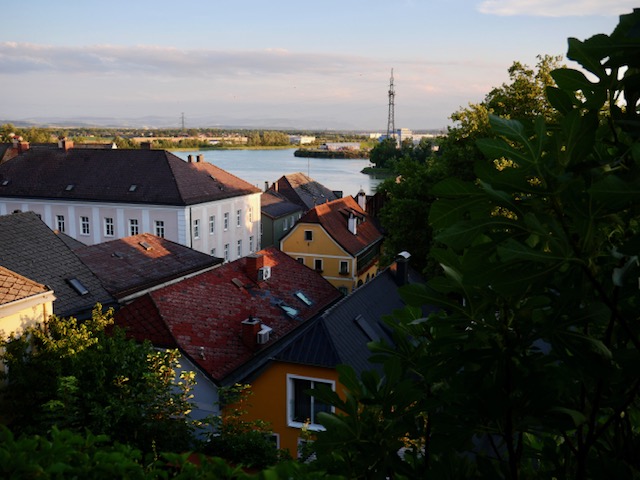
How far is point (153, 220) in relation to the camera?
119 feet

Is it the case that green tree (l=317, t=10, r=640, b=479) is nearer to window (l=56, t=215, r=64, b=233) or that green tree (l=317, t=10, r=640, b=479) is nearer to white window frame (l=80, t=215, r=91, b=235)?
white window frame (l=80, t=215, r=91, b=235)

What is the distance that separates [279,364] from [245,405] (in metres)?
1.18

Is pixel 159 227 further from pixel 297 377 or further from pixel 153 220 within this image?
pixel 297 377

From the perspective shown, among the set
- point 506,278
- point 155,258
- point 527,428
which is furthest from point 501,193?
point 155,258

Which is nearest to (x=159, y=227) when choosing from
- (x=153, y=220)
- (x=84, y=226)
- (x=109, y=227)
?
(x=153, y=220)

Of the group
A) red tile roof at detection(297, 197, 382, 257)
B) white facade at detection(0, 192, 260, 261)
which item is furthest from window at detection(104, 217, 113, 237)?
red tile roof at detection(297, 197, 382, 257)

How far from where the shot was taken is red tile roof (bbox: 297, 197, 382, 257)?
3472 centimetres

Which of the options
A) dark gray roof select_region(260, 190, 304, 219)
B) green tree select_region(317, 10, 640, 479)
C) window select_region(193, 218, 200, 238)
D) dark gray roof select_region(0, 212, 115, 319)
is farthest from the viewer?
dark gray roof select_region(260, 190, 304, 219)

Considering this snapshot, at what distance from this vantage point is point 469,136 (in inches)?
990

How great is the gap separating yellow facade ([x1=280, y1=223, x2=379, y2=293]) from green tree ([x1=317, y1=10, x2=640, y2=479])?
32.0 m

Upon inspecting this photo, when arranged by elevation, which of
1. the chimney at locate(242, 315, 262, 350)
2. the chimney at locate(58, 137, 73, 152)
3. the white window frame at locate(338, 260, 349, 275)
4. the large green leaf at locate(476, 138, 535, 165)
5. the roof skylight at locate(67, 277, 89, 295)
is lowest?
the white window frame at locate(338, 260, 349, 275)

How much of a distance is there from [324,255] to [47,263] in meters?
18.6

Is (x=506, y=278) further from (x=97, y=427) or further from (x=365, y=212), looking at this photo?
(x=365, y=212)

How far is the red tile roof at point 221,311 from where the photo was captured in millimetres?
16594
